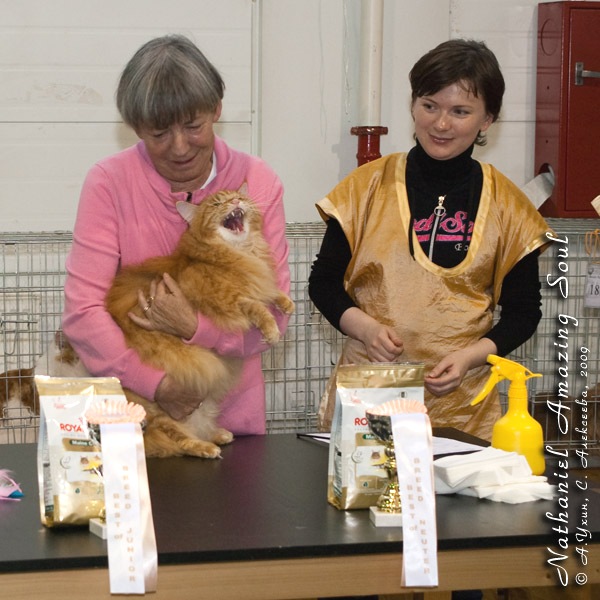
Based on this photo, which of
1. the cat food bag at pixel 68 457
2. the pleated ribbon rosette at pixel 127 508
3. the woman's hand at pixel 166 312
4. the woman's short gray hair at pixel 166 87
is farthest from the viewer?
the woman's hand at pixel 166 312

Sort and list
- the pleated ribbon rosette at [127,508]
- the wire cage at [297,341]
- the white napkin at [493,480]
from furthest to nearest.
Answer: the wire cage at [297,341] → the white napkin at [493,480] → the pleated ribbon rosette at [127,508]

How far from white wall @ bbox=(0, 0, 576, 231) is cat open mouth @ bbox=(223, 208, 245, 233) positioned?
5.66ft

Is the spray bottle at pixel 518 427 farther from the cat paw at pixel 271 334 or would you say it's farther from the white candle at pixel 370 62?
the white candle at pixel 370 62

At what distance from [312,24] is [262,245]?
6.43ft

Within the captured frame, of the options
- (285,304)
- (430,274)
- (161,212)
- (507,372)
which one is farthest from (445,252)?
(161,212)

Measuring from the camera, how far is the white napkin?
1438mm

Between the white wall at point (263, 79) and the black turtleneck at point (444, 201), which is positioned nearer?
the black turtleneck at point (444, 201)

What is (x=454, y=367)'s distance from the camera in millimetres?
Result: 1912

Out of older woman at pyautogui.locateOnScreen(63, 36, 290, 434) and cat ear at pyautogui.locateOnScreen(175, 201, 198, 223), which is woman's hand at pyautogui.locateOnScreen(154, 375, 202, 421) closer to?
older woman at pyautogui.locateOnScreen(63, 36, 290, 434)

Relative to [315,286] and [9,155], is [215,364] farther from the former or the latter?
[9,155]

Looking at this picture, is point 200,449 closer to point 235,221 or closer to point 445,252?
point 235,221

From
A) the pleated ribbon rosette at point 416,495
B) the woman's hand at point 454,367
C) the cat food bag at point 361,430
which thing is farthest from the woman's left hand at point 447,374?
the pleated ribbon rosette at point 416,495

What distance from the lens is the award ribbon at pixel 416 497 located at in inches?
47.3

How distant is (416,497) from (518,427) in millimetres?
413
